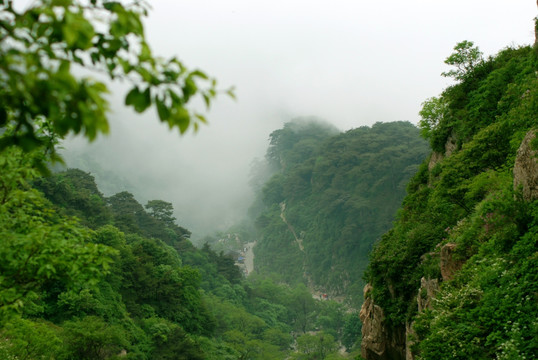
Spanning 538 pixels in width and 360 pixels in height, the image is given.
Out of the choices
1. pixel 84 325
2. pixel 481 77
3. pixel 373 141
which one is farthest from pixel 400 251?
pixel 373 141

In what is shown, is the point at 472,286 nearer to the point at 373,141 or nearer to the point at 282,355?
the point at 282,355

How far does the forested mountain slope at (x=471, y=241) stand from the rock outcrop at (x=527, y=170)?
3 cm

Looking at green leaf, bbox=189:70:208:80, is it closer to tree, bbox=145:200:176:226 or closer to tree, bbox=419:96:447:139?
tree, bbox=419:96:447:139

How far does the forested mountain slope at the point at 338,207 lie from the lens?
74.0m

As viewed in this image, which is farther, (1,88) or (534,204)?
(534,204)

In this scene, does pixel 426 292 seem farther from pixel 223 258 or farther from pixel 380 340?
pixel 223 258

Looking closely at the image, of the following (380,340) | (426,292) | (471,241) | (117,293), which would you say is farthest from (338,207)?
(471,241)

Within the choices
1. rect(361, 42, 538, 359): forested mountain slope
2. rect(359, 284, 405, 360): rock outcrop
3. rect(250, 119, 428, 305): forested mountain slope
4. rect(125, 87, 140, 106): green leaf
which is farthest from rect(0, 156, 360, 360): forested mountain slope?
rect(359, 284, 405, 360): rock outcrop

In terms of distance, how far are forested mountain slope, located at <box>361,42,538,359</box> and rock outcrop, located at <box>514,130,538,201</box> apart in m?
0.03

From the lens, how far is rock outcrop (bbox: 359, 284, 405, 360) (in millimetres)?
15141

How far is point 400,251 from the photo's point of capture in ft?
52.4

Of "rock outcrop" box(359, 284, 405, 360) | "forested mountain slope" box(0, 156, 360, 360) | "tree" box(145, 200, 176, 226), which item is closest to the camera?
"forested mountain slope" box(0, 156, 360, 360)

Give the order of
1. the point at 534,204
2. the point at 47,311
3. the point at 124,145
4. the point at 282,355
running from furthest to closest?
the point at 124,145, the point at 282,355, the point at 47,311, the point at 534,204

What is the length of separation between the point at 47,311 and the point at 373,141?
6704 cm
